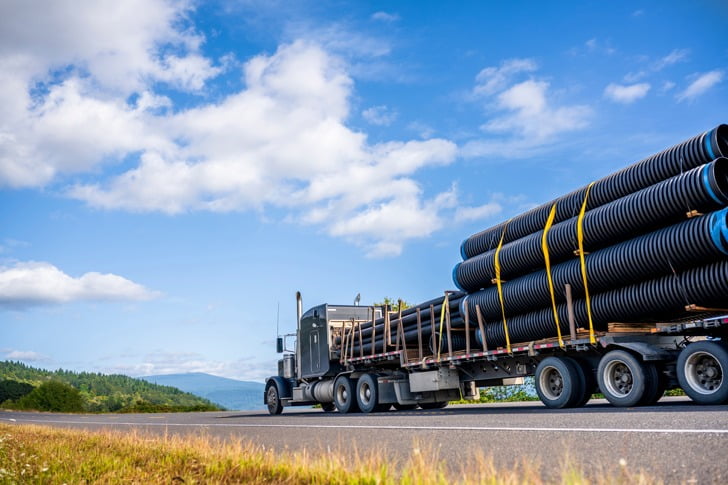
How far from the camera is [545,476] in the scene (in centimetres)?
498

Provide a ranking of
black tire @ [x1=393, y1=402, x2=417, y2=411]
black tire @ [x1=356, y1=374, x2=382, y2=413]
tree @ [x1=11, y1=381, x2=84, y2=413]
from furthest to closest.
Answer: tree @ [x1=11, y1=381, x2=84, y2=413], black tire @ [x1=393, y1=402, x2=417, y2=411], black tire @ [x1=356, y1=374, x2=382, y2=413]

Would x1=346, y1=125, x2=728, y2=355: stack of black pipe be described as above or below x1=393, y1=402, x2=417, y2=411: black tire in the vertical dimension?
above

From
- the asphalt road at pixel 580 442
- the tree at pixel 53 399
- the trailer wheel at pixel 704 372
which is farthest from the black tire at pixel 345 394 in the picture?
the tree at pixel 53 399

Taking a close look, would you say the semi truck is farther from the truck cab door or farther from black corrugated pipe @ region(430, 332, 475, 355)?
the truck cab door

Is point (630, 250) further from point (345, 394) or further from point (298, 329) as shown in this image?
point (298, 329)

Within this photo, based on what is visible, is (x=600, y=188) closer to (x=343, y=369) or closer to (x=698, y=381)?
(x=698, y=381)

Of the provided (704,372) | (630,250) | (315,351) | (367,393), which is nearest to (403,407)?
(367,393)

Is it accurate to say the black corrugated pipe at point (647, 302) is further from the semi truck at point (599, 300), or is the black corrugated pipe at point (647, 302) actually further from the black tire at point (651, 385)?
the black tire at point (651, 385)

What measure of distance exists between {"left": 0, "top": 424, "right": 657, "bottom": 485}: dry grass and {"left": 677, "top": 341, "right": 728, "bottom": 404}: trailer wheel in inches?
235

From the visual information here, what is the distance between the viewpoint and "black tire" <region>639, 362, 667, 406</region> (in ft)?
37.5

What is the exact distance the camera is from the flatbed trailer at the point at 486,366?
37.2 feet

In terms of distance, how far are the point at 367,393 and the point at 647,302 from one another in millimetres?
9944

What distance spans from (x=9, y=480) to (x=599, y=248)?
1116cm

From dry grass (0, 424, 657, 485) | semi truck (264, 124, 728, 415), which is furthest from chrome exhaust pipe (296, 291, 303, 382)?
dry grass (0, 424, 657, 485)
